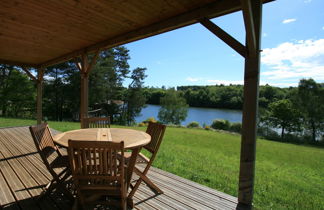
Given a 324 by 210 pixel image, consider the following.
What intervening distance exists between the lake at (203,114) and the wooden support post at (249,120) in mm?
19616

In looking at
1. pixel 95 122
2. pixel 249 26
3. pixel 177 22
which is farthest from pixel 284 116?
pixel 249 26

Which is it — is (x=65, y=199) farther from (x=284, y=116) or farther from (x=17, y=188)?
(x=284, y=116)

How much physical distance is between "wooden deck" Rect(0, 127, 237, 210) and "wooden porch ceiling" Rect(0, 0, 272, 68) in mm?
2162

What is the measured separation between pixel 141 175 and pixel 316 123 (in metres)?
23.2

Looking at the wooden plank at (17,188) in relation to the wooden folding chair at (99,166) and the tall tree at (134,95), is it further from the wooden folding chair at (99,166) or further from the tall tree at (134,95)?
the tall tree at (134,95)

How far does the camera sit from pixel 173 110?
28.2 meters

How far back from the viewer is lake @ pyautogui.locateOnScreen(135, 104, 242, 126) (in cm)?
2241

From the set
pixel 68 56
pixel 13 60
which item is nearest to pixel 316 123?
pixel 68 56

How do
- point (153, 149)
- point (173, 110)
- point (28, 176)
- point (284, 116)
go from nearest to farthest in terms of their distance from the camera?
1. point (153, 149)
2. point (28, 176)
3. point (284, 116)
4. point (173, 110)

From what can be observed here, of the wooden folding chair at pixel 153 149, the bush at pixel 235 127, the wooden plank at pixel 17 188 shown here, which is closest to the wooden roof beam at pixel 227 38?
the wooden folding chair at pixel 153 149

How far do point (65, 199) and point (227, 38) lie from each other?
2.59 m

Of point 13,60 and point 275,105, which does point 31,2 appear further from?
point 275,105

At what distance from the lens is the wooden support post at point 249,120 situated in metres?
2.00

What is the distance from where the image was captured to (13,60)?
20.8ft
